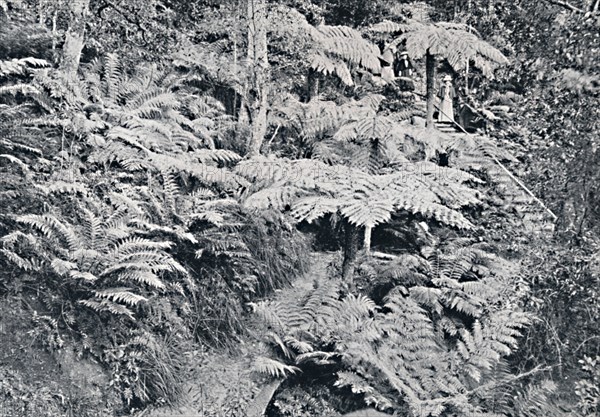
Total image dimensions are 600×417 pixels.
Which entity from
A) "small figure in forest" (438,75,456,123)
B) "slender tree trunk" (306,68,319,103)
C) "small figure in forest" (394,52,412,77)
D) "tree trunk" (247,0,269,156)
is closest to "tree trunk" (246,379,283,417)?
"tree trunk" (247,0,269,156)

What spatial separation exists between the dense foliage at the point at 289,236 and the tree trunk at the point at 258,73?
0.03 m

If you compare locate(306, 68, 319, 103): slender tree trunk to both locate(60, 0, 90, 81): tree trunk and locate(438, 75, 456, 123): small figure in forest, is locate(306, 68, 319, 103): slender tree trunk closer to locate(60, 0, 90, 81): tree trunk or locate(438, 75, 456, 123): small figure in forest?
locate(438, 75, 456, 123): small figure in forest

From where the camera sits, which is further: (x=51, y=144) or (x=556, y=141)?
(x=51, y=144)

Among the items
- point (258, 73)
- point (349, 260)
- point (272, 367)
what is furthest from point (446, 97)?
point (272, 367)

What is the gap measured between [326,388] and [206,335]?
4.19ft

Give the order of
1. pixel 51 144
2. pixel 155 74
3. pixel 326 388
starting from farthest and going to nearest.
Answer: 1. pixel 155 74
2. pixel 51 144
3. pixel 326 388

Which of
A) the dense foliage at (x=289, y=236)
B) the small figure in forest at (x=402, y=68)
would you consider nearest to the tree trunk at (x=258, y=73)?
the dense foliage at (x=289, y=236)

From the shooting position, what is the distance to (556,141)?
4254 mm

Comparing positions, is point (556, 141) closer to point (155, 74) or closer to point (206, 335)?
point (206, 335)

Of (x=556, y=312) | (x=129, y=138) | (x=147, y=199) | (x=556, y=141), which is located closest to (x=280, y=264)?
(x=147, y=199)

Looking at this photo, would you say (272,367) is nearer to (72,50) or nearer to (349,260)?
(349,260)

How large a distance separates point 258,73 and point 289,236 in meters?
2.09

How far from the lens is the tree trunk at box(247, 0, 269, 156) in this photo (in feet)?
24.4

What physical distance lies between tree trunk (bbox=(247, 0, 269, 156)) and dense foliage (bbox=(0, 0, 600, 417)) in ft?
0.09
